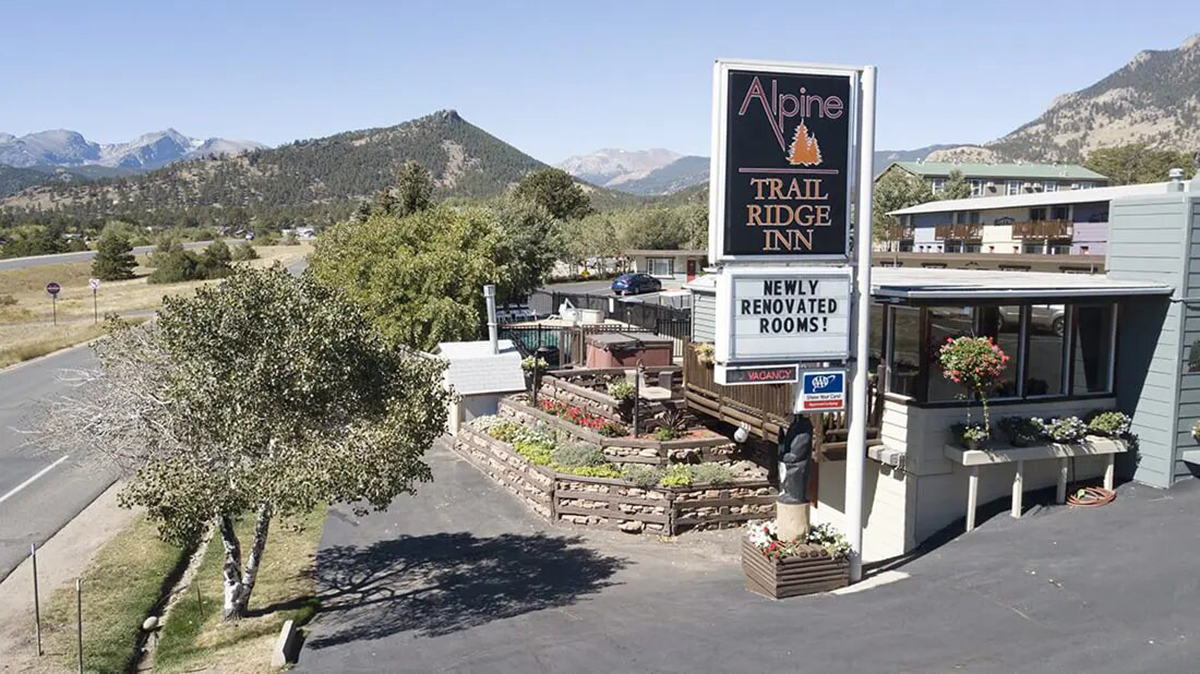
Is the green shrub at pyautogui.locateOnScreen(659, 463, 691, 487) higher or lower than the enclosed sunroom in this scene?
lower

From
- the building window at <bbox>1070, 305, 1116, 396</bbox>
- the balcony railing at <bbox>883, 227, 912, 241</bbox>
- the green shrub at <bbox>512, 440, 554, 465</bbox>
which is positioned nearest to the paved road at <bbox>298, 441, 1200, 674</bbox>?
the building window at <bbox>1070, 305, 1116, 396</bbox>

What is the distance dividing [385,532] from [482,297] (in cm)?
1690

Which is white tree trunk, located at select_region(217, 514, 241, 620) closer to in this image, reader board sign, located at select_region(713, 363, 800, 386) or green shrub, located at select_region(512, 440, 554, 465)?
green shrub, located at select_region(512, 440, 554, 465)

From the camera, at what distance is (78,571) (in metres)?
14.9

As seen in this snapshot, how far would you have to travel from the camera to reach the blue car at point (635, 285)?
5853 centimetres

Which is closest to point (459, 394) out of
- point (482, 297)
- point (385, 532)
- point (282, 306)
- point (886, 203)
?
point (385, 532)

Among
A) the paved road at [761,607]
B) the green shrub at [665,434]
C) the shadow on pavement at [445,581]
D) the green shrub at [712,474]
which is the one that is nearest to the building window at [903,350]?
the paved road at [761,607]

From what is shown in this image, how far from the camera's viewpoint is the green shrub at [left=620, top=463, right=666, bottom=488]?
16.9 metres

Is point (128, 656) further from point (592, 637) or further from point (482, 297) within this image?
point (482, 297)

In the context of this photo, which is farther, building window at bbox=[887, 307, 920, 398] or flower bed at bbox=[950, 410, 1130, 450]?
building window at bbox=[887, 307, 920, 398]

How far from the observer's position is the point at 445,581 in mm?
14469

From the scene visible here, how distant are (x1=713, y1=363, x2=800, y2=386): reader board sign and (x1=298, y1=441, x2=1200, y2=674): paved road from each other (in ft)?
9.53

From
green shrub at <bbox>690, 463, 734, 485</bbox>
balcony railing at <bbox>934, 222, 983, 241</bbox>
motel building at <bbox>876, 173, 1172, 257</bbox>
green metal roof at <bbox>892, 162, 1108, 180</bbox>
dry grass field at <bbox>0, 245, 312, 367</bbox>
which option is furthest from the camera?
green metal roof at <bbox>892, 162, 1108, 180</bbox>

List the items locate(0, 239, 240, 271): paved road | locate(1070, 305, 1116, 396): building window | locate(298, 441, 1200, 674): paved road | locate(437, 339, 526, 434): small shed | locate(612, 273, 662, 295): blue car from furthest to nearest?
1. locate(0, 239, 240, 271): paved road
2. locate(612, 273, 662, 295): blue car
3. locate(437, 339, 526, 434): small shed
4. locate(1070, 305, 1116, 396): building window
5. locate(298, 441, 1200, 674): paved road
